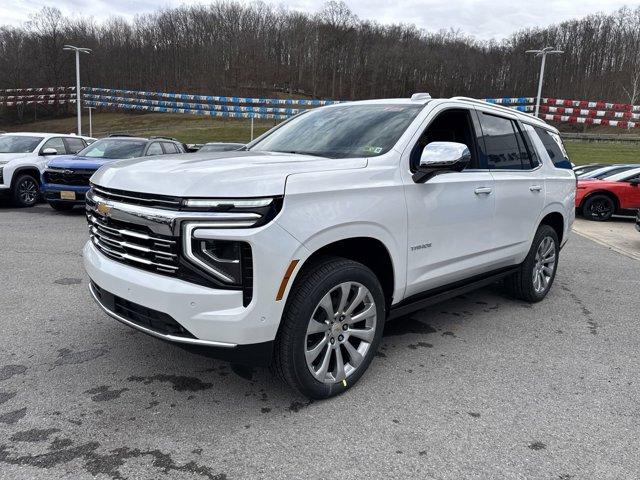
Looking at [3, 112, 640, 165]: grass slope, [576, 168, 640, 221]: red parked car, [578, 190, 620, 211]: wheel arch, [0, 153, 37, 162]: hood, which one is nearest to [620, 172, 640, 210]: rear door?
[576, 168, 640, 221]: red parked car

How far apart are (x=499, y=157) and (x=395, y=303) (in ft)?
6.08

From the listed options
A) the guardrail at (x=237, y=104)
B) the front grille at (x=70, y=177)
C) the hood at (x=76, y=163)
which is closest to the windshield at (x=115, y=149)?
the hood at (x=76, y=163)

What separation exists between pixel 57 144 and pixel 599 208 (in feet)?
45.8

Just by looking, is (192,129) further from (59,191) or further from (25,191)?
(59,191)

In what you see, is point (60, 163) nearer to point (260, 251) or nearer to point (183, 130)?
point (260, 251)

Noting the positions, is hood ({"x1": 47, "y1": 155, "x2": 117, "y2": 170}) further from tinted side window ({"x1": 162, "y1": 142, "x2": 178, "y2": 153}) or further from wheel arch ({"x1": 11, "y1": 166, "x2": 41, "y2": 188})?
tinted side window ({"x1": 162, "y1": 142, "x2": 178, "y2": 153})

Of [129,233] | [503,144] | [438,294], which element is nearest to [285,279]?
[129,233]

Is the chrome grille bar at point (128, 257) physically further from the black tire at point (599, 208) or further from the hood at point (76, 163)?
the black tire at point (599, 208)

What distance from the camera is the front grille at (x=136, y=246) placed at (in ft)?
8.61

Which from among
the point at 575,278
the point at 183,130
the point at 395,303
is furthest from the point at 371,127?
the point at 183,130

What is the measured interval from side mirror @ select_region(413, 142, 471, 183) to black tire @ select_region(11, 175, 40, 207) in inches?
418

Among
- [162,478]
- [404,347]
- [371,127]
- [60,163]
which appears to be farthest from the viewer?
[60,163]

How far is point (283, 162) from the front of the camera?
9.90 ft

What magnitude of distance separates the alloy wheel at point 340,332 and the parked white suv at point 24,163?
10.3m
